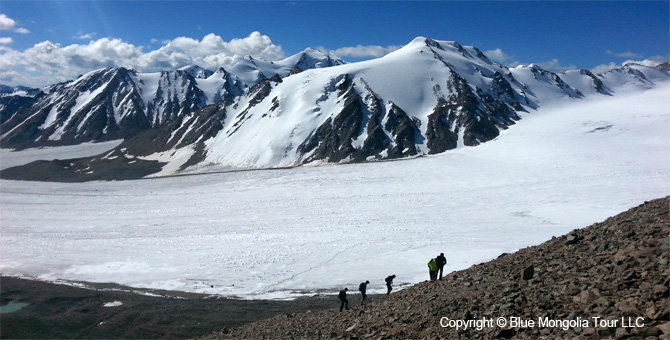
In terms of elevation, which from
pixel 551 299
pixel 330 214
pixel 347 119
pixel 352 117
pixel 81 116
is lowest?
pixel 551 299

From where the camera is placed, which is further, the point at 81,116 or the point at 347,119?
the point at 81,116

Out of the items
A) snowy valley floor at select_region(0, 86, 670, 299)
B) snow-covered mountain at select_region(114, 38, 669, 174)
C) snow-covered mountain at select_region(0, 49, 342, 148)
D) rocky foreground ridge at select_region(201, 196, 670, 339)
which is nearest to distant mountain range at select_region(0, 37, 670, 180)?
snow-covered mountain at select_region(114, 38, 669, 174)

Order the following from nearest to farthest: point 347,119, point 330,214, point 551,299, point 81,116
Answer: point 551,299
point 330,214
point 347,119
point 81,116

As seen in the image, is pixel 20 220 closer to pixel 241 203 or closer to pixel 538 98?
pixel 241 203

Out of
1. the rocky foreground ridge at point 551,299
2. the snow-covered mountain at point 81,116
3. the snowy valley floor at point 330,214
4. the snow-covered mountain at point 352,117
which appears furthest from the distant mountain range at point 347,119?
the rocky foreground ridge at point 551,299

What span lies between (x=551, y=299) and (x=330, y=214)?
115 ft

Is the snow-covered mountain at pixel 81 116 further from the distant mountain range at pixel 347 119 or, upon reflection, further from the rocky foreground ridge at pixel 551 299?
the rocky foreground ridge at pixel 551 299

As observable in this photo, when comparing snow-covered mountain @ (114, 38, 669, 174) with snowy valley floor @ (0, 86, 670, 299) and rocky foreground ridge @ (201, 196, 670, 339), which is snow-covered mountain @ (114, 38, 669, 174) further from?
rocky foreground ridge @ (201, 196, 670, 339)

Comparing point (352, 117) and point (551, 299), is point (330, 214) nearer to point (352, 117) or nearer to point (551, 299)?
point (551, 299)

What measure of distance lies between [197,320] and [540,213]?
3121cm

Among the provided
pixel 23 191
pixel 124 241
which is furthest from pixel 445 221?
pixel 23 191

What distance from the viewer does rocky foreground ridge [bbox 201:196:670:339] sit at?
7.37m

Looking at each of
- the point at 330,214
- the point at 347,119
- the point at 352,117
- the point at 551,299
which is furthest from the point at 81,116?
the point at 551,299

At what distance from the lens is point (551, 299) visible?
8.97m
